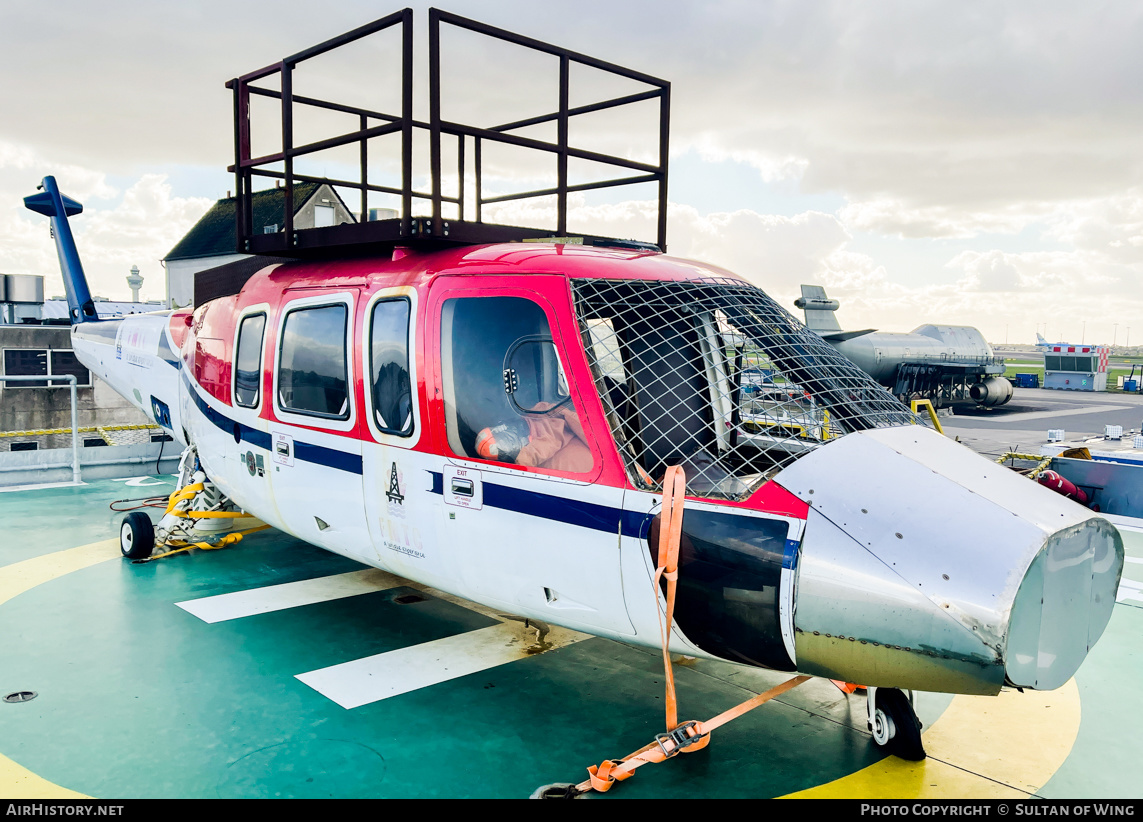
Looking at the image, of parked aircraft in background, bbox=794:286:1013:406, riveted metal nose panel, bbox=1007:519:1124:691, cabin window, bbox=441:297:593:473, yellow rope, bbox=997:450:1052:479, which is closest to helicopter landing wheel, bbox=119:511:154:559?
cabin window, bbox=441:297:593:473

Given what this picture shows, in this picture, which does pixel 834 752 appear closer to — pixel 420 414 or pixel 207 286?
pixel 420 414

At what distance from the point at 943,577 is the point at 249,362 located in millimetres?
5242

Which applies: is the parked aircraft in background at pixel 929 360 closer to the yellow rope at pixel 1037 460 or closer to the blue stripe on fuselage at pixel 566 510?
the yellow rope at pixel 1037 460

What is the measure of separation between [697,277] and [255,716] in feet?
12.0

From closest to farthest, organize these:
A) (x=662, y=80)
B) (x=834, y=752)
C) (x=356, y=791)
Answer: (x=356, y=791), (x=834, y=752), (x=662, y=80)

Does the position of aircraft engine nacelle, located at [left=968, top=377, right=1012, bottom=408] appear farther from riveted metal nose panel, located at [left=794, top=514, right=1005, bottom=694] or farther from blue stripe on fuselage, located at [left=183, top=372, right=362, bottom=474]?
riveted metal nose panel, located at [left=794, top=514, right=1005, bottom=694]

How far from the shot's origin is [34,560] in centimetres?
759

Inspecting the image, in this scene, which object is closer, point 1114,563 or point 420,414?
point 1114,563

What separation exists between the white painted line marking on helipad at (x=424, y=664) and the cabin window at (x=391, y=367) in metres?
1.65

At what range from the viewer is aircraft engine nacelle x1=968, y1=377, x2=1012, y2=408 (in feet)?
129

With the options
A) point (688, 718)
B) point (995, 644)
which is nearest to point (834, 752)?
point (688, 718)

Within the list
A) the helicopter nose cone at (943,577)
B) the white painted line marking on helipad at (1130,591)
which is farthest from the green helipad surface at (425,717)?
the helicopter nose cone at (943,577)

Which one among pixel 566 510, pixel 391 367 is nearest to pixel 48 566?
pixel 391 367

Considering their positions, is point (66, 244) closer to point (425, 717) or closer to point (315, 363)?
point (315, 363)
